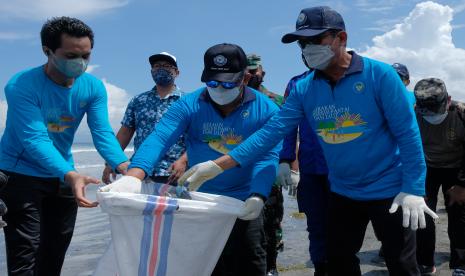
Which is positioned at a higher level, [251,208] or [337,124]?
[337,124]

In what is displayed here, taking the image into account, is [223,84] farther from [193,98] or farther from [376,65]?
[376,65]

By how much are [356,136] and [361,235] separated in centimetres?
73

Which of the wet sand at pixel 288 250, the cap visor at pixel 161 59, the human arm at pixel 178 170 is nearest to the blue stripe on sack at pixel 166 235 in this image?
the human arm at pixel 178 170

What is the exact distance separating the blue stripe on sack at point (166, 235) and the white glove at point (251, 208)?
1.48 feet

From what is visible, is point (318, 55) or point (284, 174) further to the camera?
point (284, 174)

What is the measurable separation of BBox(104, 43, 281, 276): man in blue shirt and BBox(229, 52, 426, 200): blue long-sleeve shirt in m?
0.21

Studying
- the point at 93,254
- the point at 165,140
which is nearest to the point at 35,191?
Answer: the point at 165,140

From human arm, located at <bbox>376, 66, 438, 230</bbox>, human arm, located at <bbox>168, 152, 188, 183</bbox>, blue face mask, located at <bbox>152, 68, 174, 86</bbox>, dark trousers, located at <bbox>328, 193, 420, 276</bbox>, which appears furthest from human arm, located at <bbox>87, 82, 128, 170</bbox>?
human arm, located at <bbox>376, 66, 438, 230</bbox>

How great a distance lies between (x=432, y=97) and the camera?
473 cm

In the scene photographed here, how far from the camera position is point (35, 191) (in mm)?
3512

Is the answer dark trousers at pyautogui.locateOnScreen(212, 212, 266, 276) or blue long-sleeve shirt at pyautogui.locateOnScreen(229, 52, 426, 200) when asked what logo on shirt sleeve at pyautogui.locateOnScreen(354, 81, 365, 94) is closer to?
blue long-sleeve shirt at pyautogui.locateOnScreen(229, 52, 426, 200)

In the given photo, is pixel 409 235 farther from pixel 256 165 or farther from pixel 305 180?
pixel 305 180

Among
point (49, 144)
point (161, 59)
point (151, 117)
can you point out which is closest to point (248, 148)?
point (49, 144)

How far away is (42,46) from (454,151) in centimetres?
373
